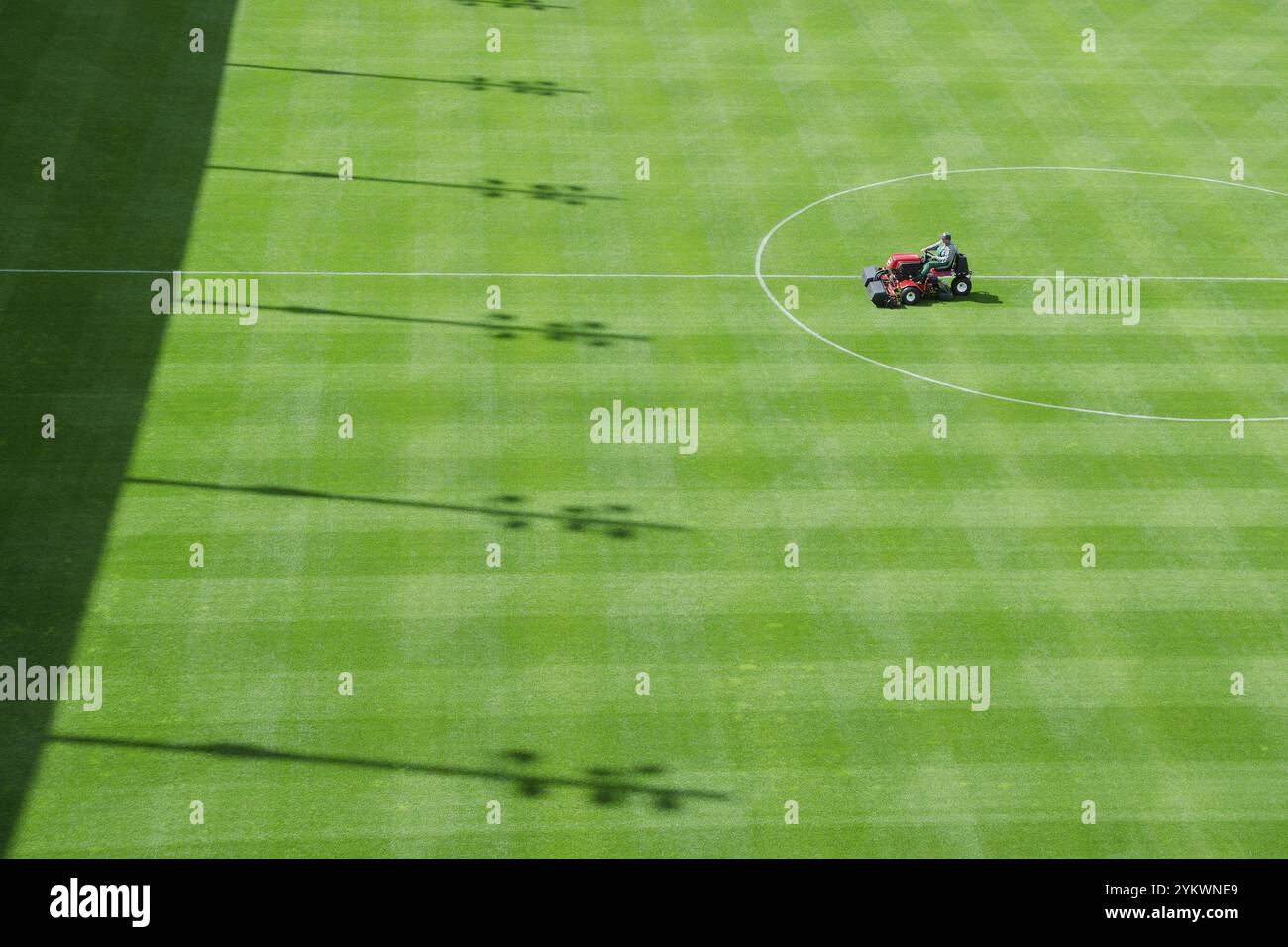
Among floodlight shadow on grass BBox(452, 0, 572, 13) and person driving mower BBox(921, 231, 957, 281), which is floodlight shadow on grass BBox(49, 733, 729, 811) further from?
floodlight shadow on grass BBox(452, 0, 572, 13)

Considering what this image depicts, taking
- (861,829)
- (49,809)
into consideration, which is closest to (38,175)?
(49,809)

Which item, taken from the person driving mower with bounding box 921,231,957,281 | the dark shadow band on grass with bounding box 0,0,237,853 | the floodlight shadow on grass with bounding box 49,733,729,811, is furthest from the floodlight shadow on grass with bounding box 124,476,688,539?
the person driving mower with bounding box 921,231,957,281

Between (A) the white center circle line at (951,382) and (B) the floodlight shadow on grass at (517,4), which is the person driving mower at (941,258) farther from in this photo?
(B) the floodlight shadow on grass at (517,4)

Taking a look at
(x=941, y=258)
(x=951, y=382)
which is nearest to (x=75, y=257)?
(x=941, y=258)

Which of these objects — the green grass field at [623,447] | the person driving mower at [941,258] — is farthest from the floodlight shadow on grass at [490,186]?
the person driving mower at [941,258]
